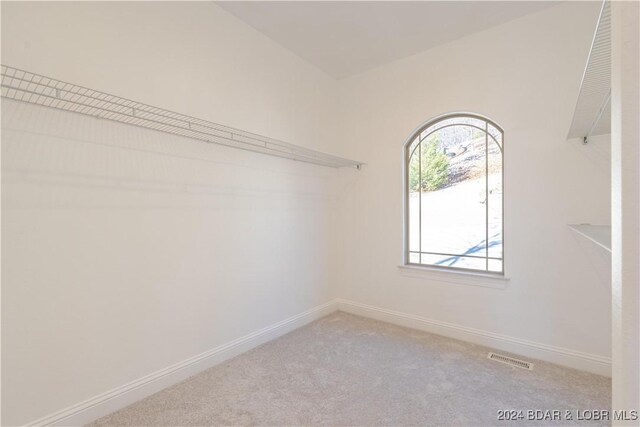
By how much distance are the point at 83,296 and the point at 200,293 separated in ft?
2.29

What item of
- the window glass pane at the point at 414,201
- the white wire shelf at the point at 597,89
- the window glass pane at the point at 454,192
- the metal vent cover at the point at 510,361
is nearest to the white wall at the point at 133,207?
the window glass pane at the point at 414,201

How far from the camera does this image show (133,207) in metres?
1.81

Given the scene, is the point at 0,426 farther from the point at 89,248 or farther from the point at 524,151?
the point at 524,151

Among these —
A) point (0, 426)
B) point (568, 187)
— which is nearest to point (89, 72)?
point (0, 426)

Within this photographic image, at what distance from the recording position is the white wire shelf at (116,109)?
4.54 feet

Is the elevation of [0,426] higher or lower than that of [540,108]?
lower

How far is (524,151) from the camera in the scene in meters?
2.38

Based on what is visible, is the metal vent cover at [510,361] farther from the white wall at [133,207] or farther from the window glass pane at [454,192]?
the white wall at [133,207]

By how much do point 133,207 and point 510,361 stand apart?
2.91m

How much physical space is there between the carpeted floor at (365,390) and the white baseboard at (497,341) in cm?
7

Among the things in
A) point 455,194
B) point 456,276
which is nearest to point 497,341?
point 456,276

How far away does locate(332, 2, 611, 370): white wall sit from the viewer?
213 cm

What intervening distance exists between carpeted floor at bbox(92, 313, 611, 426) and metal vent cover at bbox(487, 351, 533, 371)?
51mm

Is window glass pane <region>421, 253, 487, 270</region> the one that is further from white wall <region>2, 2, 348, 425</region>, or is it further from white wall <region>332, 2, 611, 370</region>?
white wall <region>2, 2, 348, 425</region>
